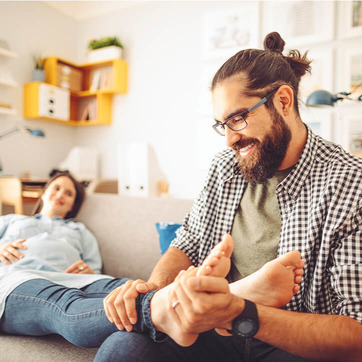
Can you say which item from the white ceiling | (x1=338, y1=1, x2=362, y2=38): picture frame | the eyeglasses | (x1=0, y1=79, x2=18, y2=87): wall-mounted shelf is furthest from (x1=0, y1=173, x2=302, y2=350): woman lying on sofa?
the white ceiling

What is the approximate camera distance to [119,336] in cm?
86

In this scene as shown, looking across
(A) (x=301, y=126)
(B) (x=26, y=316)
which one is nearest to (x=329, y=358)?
(A) (x=301, y=126)

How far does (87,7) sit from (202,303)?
4.47 meters

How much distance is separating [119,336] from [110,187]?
2994 millimetres

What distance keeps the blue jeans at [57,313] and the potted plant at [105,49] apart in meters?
3.21

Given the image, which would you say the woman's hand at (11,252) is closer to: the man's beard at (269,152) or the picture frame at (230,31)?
the man's beard at (269,152)

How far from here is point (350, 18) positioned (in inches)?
118

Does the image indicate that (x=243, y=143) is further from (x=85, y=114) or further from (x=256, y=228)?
(x=85, y=114)

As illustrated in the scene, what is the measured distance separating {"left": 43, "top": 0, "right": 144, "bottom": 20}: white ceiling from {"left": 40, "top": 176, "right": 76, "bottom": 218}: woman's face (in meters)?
2.86

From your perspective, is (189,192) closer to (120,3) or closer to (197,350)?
(120,3)

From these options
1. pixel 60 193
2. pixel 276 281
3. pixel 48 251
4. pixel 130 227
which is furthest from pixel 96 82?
pixel 276 281

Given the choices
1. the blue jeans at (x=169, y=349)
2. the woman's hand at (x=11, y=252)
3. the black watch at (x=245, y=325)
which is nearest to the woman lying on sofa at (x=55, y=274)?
the woman's hand at (x=11, y=252)

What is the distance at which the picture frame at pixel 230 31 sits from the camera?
339 cm

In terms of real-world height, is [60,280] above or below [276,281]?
below
